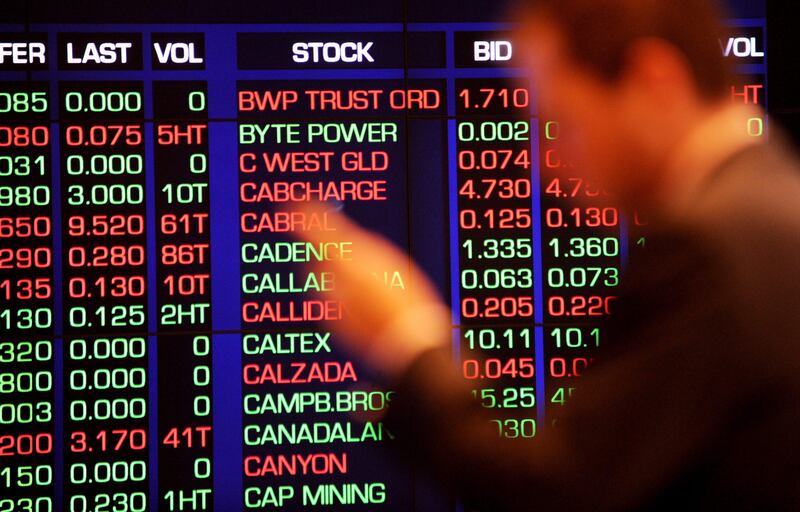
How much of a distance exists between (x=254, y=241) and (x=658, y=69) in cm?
148

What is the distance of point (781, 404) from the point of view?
1089mm

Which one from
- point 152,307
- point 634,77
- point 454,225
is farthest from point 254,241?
point 634,77

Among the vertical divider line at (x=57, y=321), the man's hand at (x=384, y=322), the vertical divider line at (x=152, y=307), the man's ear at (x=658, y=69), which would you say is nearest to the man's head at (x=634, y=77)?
the man's ear at (x=658, y=69)

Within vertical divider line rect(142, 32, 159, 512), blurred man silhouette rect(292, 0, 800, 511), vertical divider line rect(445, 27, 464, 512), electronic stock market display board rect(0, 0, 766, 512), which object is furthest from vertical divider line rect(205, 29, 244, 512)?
blurred man silhouette rect(292, 0, 800, 511)

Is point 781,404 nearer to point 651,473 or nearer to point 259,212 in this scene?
point 651,473

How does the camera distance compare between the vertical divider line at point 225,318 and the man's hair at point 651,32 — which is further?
the vertical divider line at point 225,318

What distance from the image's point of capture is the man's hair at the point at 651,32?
3.88 feet

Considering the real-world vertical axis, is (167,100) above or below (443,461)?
above

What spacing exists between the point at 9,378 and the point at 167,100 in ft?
2.97

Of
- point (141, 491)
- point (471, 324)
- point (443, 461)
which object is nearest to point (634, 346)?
point (443, 461)

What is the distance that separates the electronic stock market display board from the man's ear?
1284 mm

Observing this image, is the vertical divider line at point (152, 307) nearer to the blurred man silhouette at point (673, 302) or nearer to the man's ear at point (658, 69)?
the blurred man silhouette at point (673, 302)

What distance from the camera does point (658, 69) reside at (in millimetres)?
1181

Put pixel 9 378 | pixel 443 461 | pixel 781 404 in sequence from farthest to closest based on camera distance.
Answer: pixel 9 378, pixel 443 461, pixel 781 404
